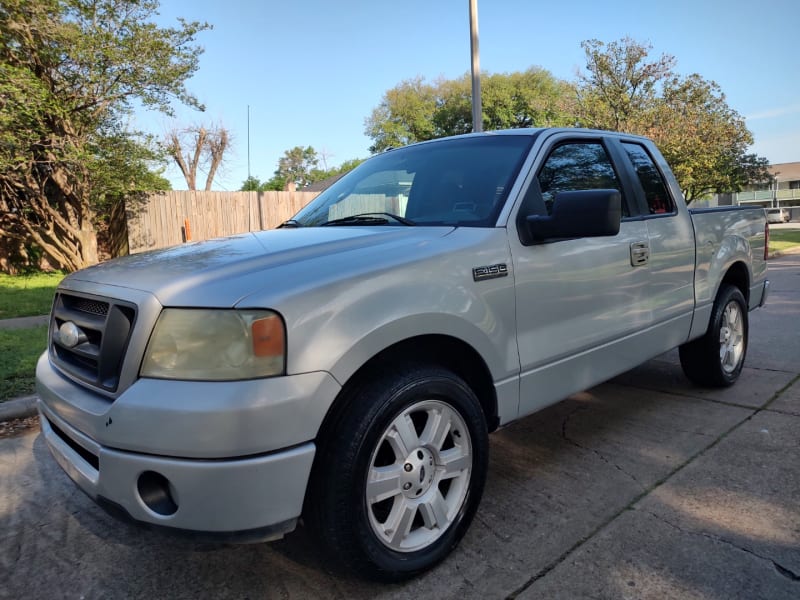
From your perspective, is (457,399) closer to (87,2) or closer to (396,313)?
(396,313)

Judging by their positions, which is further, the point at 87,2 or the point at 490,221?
the point at 87,2

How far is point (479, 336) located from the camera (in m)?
2.37

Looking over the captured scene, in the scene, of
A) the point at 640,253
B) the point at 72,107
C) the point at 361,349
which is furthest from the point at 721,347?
the point at 72,107

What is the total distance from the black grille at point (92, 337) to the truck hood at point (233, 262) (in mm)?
85

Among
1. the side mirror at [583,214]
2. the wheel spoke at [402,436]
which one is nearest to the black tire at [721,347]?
the side mirror at [583,214]

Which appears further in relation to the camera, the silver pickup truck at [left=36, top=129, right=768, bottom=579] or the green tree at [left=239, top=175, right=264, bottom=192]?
the green tree at [left=239, top=175, right=264, bottom=192]

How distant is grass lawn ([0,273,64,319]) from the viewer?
7957mm

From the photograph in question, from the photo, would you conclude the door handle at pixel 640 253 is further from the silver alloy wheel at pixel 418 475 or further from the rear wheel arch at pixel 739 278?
the silver alloy wheel at pixel 418 475

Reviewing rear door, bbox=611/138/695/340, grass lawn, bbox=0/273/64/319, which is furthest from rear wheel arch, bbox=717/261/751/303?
grass lawn, bbox=0/273/64/319

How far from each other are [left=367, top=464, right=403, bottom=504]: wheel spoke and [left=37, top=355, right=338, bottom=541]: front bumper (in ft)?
0.93

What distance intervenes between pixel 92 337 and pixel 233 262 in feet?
2.05

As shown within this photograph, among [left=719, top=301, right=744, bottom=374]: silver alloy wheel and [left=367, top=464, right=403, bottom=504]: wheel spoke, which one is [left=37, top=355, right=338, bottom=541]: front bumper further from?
[left=719, top=301, right=744, bottom=374]: silver alloy wheel

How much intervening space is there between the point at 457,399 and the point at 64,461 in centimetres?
154

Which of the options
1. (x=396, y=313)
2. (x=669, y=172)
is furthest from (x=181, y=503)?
(x=669, y=172)
